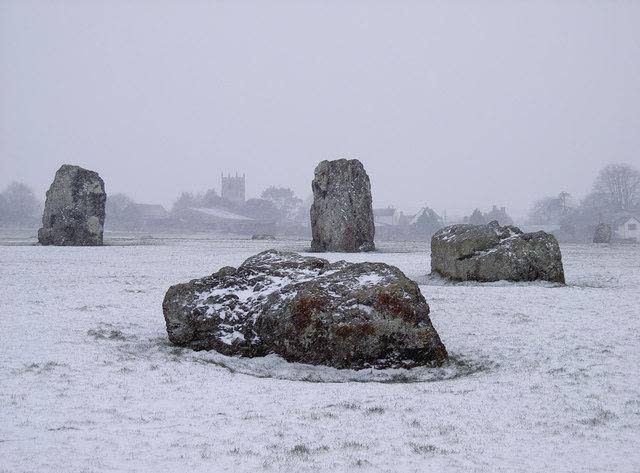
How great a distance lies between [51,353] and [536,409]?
4.90 metres

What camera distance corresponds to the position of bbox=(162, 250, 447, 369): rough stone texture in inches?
271

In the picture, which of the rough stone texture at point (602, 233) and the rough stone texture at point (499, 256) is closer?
the rough stone texture at point (499, 256)

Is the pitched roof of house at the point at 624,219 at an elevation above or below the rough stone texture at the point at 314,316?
above

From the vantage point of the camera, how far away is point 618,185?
7600 centimetres

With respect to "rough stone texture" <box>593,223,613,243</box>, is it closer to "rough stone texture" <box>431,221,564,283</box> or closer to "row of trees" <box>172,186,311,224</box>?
"rough stone texture" <box>431,221,564,283</box>

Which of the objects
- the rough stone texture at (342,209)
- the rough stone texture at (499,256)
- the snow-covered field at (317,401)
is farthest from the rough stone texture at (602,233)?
the snow-covered field at (317,401)

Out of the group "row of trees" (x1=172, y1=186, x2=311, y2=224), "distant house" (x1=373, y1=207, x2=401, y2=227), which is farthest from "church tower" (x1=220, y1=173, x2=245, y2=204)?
"distant house" (x1=373, y1=207, x2=401, y2=227)

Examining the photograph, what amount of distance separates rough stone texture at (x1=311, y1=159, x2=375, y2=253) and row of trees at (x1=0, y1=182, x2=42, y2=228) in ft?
186

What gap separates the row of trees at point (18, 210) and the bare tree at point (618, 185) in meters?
68.7

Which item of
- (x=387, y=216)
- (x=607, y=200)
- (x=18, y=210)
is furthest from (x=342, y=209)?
(x=387, y=216)

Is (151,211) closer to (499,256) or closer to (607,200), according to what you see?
(607,200)

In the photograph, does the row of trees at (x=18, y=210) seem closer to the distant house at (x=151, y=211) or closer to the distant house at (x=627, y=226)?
the distant house at (x=151, y=211)

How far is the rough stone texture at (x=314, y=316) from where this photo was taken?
6895mm

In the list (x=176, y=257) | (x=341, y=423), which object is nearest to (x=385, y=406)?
(x=341, y=423)
